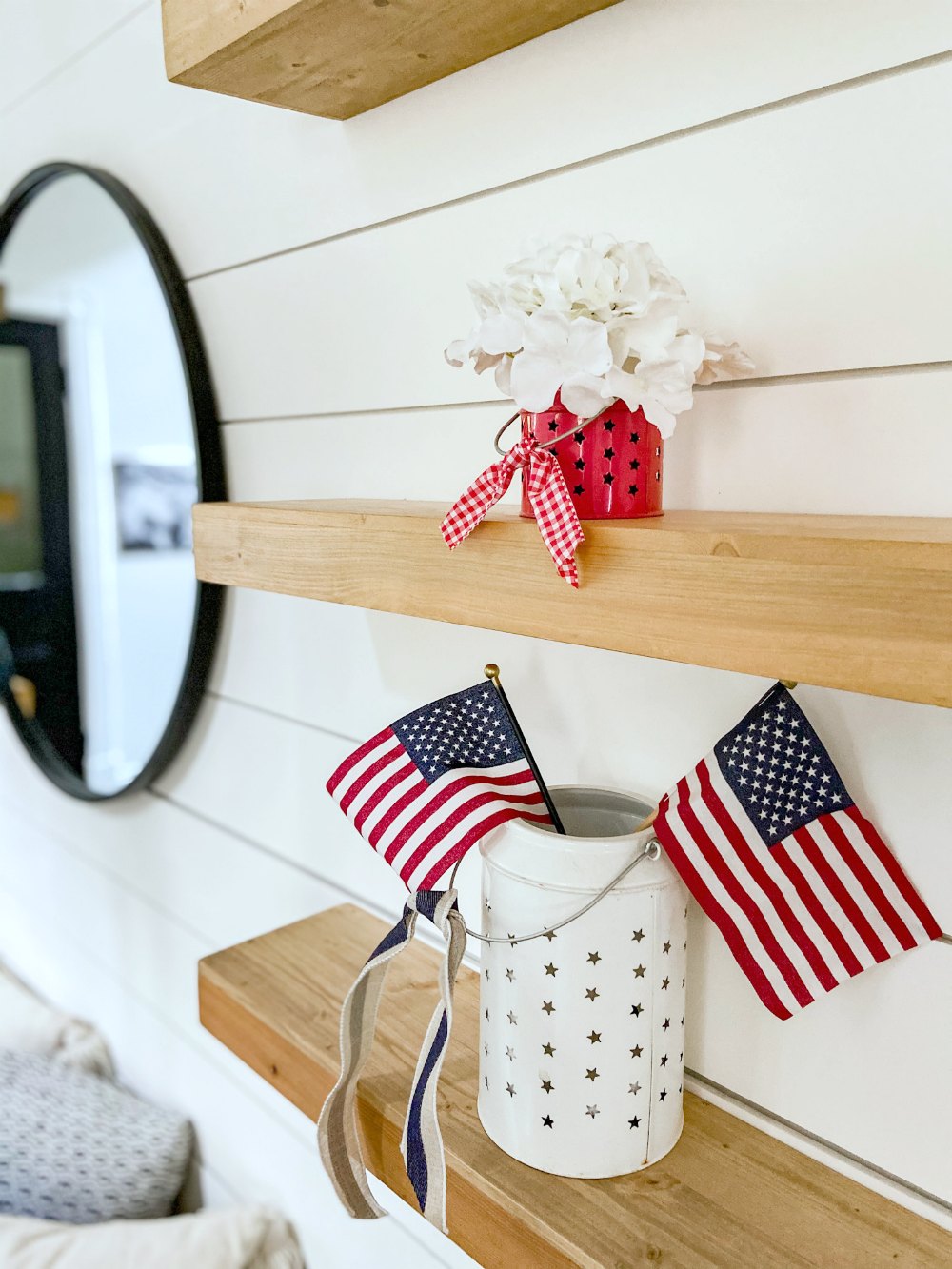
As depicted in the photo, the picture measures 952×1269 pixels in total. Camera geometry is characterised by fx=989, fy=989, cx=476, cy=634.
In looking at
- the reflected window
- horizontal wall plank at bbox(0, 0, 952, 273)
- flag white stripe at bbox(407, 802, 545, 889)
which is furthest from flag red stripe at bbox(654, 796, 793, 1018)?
the reflected window

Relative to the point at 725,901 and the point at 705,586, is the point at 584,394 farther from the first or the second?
the point at 725,901

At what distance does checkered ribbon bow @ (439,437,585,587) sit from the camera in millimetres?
550

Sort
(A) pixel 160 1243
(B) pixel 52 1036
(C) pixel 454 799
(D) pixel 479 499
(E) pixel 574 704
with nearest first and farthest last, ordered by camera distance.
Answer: (D) pixel 479 499 → (C) pixel 454 799 → (E) pixel 574 704 → (A) pixel 160 1243 → (B) pixel 52 1036

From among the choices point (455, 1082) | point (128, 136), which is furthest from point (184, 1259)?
point (128, 136)

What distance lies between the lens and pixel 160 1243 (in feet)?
3.94

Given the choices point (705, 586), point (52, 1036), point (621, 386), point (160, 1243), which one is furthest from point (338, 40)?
point (52, 1036)

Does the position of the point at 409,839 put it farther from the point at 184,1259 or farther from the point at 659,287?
the point at 184,1259

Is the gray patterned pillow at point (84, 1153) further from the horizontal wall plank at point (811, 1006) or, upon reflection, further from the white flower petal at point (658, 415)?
the white flower petal at point (658, 415)

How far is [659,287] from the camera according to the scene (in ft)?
1.95

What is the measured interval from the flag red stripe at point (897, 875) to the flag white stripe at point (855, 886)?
0.8 inches

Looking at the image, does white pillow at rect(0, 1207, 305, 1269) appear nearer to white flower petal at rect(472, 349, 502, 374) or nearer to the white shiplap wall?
the white shiplap wall

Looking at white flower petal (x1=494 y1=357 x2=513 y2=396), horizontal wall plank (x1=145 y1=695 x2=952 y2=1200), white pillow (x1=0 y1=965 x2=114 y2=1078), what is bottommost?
white pillow (x1=0 y1=965 x2=114 y2=1078)

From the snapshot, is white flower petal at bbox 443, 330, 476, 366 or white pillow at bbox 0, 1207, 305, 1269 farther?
white pillow at bbox 0, 1207, 305, 1269

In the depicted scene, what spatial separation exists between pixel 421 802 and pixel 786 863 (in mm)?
255
